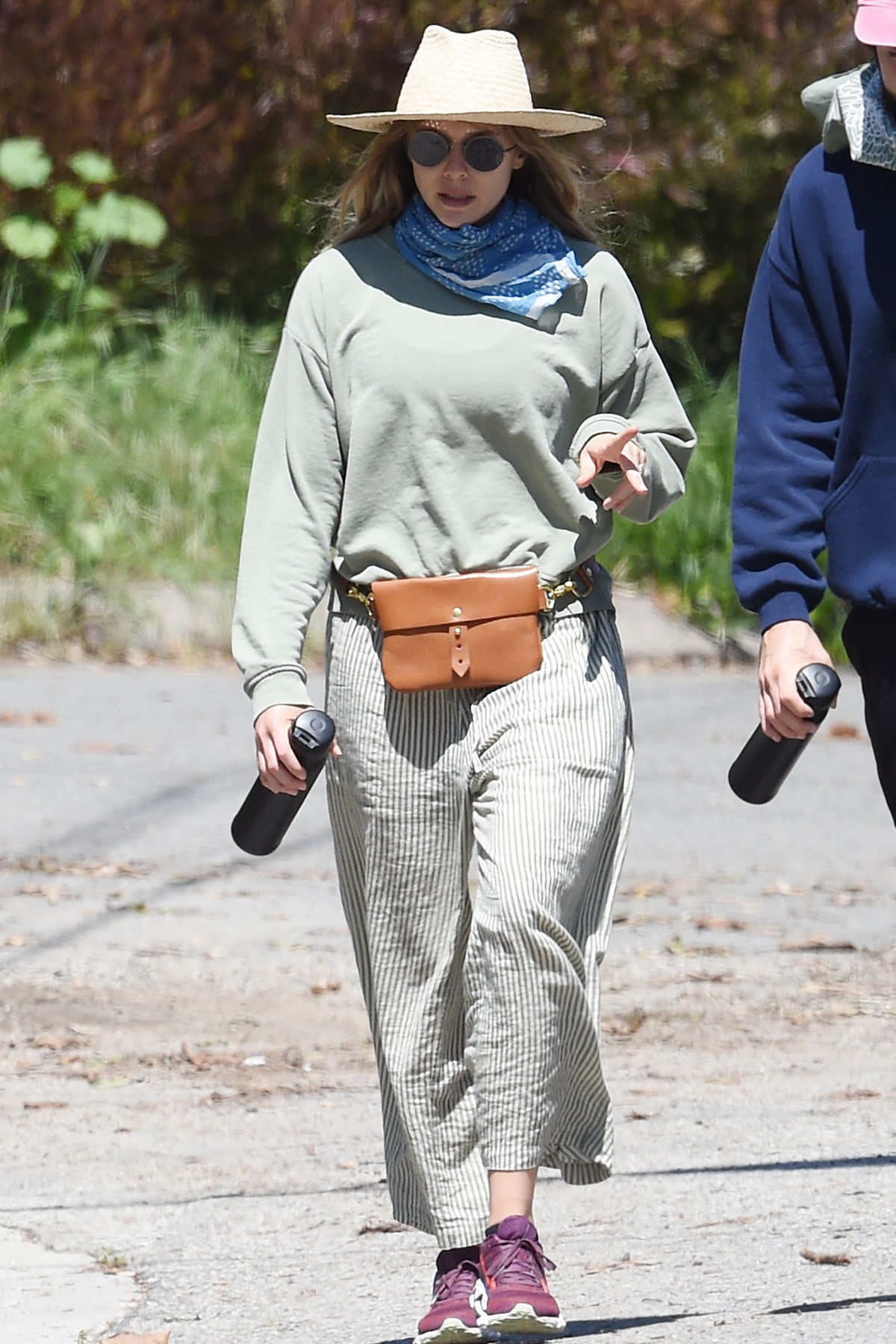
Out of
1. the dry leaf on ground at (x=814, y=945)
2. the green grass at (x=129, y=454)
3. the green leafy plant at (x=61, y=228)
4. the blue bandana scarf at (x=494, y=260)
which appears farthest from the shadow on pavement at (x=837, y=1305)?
the green leafy plant at (x=61, y=228)

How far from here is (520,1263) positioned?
10.9ft

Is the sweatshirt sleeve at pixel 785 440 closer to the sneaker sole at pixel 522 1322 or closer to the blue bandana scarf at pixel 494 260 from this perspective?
the blue bandana scarf at pixel 494 260

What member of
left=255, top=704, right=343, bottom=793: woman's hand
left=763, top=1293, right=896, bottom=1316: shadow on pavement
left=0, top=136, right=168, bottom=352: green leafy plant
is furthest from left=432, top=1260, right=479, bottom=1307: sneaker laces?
left=0, top=136, right=168, bottom=352: green leafy plant

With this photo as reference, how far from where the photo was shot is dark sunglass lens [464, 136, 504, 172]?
3.46 m

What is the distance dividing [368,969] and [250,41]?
995 cm

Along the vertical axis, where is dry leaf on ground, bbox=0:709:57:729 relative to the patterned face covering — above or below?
below

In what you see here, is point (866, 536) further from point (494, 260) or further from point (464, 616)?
point (494, 260)

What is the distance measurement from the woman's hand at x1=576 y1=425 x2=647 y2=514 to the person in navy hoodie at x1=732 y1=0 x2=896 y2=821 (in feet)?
0.48

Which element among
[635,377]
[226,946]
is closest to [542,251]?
[635,377]

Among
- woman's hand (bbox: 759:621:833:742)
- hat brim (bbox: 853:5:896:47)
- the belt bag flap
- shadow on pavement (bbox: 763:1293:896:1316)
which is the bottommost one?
shadow on pavement (bbox: 763:1293:896:1316)

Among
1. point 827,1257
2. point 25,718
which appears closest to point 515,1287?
point 827,1257

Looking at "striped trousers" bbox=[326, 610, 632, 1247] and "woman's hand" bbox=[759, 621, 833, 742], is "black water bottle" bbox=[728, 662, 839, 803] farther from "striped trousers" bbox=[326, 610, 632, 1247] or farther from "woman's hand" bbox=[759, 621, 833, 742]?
"striped trousers" bbox=[326, 610, 632, 1247]

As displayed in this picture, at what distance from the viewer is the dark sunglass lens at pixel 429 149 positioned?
3453 millimetres

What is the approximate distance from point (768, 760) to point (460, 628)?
0.48 meters
